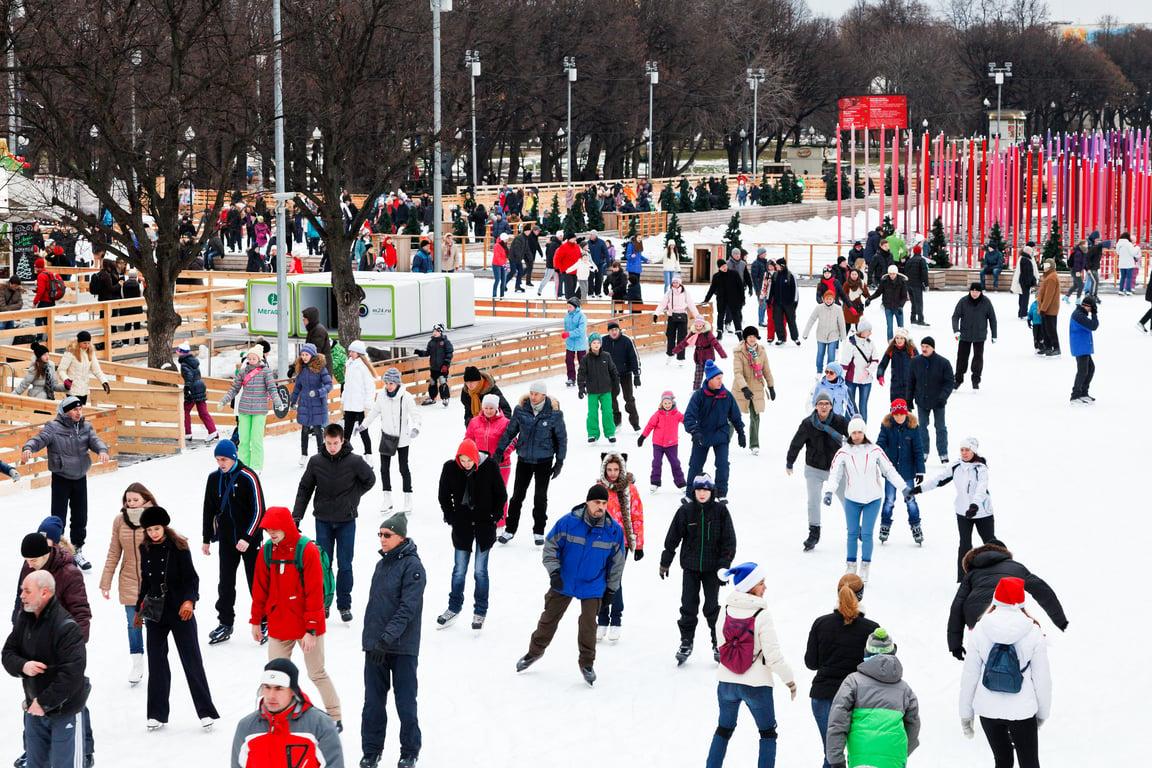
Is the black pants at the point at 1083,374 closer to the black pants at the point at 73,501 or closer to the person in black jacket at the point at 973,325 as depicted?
the person in black jacket at the point at 973,325

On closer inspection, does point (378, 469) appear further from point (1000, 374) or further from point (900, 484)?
point (1000, 374)

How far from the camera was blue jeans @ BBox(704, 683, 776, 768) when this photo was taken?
26.5 ft

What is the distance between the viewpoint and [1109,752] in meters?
A: 9.05

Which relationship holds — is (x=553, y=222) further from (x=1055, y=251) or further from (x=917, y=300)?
(x=917, y=300)

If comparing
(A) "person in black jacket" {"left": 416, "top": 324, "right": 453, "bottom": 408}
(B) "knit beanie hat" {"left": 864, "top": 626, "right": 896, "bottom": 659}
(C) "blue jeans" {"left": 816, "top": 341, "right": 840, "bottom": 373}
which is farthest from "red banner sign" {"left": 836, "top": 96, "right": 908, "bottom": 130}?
(B) "knit beanie hat" {"left": 864, "top": 626, "right": 896, "bottom": 659}

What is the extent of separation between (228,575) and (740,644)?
3.92 metres

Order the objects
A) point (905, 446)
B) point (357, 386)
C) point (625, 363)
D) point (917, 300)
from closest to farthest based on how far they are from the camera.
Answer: point (905, 446), point (357, 386), point (625, 363), point (917, 300)

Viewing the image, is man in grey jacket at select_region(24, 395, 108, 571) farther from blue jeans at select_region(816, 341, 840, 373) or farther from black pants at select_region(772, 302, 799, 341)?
black pants at select_region(772, 302, 799, 341)

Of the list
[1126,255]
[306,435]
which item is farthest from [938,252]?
[306,435]

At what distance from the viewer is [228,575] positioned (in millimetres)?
10664

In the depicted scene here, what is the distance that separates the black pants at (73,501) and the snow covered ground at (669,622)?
0.31 m

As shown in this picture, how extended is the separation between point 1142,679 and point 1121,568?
265 centimetres

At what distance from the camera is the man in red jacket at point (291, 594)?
28.2 ft

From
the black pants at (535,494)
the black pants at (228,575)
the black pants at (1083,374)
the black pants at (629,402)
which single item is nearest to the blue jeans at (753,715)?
the black pants at (228,575)
